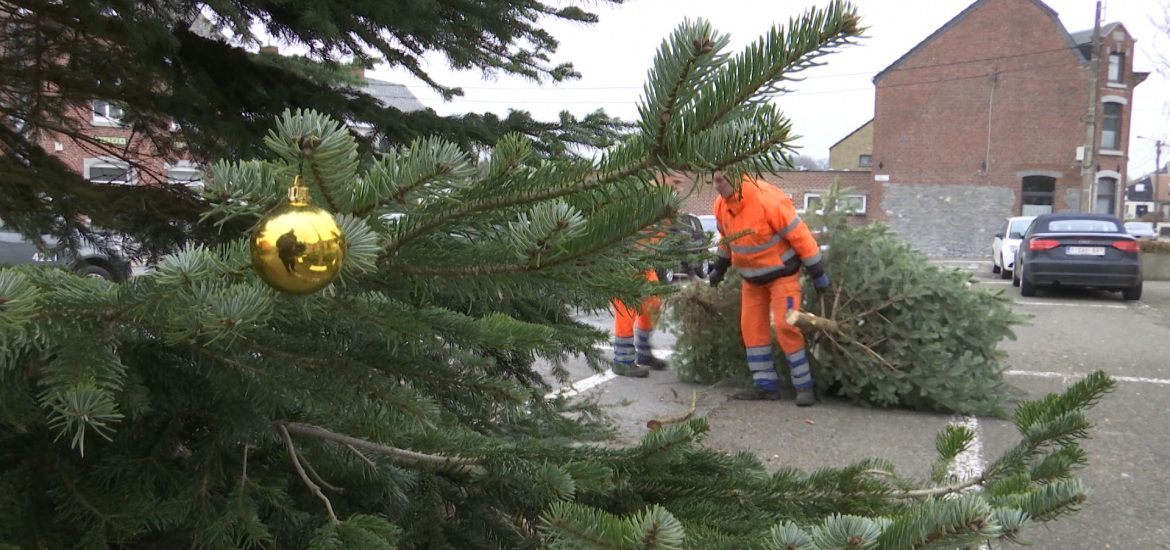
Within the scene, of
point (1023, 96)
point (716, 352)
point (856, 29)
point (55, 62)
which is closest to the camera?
point (856, 29)

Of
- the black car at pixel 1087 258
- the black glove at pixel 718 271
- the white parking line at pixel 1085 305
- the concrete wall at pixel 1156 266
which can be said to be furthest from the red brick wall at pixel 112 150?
the concrete wall at pixel 1156 266

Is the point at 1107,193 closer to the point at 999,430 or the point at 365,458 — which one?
the point at 999,430

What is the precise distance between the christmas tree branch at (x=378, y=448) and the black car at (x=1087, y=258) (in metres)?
16.8

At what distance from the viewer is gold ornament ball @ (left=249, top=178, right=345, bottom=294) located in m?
0.86

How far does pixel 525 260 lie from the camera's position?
996 mm

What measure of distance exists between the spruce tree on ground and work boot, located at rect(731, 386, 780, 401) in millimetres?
4726

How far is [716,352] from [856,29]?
6.43 metres

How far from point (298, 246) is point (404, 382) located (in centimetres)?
47

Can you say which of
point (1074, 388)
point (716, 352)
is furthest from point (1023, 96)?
point (1074, 388)

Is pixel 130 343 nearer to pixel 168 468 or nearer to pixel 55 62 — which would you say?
pixel 168 468

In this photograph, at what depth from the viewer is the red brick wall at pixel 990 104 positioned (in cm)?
3741

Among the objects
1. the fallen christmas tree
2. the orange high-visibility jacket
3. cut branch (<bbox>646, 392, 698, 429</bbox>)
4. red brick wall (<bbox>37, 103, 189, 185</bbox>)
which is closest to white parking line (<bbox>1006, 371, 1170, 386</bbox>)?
the fallen christmas tree

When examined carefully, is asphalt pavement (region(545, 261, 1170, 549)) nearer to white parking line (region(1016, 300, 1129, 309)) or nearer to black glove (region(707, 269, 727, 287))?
black glove (region(707, 269, 727, 287))

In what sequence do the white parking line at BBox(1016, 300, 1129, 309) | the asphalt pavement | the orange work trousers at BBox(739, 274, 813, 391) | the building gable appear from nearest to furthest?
the asphalt pavement → the orange work trousers at BBox(739, 274, 813, 391) → the white parking line at BBox(1016, 300, 1129, 309) → the building gable
